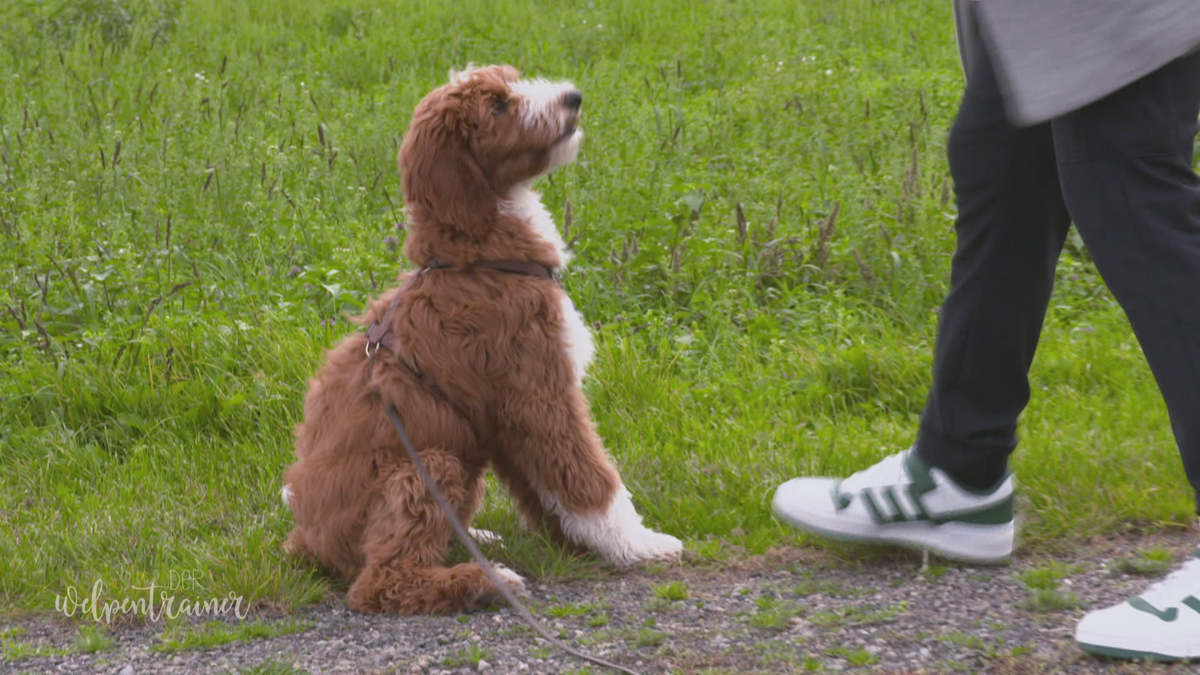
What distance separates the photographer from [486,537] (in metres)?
3.62

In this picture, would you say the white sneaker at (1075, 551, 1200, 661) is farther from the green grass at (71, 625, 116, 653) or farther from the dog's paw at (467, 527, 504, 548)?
the green grass at (71, 625, 116, 653)

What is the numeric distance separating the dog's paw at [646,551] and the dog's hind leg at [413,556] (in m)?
0.40

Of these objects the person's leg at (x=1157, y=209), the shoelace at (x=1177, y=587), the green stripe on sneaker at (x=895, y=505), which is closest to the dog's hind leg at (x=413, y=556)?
the green stripe on sneaker at (x=895, y=505)

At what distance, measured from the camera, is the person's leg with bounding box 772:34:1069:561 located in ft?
9.28

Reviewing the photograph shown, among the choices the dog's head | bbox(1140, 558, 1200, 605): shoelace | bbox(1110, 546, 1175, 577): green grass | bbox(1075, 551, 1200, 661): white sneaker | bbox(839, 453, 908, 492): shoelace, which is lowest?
bbox(1110, 546, 1175, 577): green grass

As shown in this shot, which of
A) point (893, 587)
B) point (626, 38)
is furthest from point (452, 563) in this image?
point (626, 38)

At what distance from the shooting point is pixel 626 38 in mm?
9594

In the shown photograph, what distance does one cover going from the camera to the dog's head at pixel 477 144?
11.0ft

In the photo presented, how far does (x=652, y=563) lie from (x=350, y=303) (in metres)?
2.24

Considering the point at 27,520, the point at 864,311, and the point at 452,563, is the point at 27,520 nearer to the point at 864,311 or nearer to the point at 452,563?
the point at 452,563

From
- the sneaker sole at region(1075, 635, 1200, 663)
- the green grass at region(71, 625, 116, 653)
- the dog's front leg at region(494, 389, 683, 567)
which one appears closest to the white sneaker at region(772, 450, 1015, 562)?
the dog's front leg at region(494, 389, 683, 567)

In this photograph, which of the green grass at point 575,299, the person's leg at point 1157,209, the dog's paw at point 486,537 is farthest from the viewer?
the green grass at point 575,299

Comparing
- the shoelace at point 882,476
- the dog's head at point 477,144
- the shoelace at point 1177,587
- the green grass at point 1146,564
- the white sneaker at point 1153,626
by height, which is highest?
the dog's head at point 477,144

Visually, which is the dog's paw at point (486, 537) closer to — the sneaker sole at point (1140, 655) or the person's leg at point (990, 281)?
the person's leg at point (990, 281)
